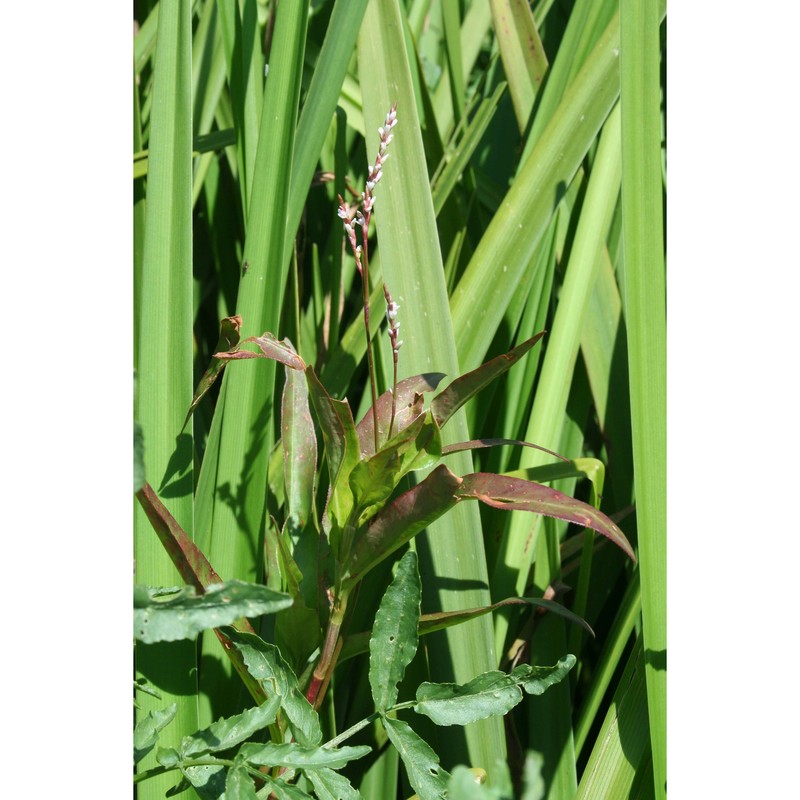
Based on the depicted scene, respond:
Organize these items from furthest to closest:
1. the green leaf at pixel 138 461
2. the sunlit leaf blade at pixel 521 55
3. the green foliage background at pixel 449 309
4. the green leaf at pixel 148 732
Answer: the sunlit leaf blade at pixel 521 55 < the green foliage background at pixel 449 309 < the green leaf at pixel 148 732 < the green leaf at pixel 138 461

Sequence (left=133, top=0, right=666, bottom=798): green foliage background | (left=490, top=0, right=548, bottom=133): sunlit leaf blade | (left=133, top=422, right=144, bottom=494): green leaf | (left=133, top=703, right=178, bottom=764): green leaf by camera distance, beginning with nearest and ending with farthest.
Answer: (left=133, top=422, right=144, bottom=494): green leaf < (left=133, top=703, right=178, bottom=764): green leaf < (left=133, top=0, right=666, bottom=798): green foliage background < (left=490, top=0, right=548, bottom=133): sunlit leaf blade

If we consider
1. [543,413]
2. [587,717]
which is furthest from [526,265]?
[587,717]

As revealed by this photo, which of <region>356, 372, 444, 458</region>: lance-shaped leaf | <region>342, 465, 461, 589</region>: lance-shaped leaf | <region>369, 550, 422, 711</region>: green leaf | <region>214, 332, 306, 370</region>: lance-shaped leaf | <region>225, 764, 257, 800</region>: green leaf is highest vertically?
<region>214, 332, 306, 370</region>: lance-shaped leaf

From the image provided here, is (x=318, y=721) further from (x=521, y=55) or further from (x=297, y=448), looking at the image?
(x=521, y=55)

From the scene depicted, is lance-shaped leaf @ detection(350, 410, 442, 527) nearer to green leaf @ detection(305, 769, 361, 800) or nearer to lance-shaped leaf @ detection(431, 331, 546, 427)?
lance-shaped leaf @ detection(431, 331, 546, 427)

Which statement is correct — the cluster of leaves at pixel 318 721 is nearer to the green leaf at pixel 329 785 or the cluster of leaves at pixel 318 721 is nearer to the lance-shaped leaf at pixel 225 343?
the green leaf at pixel 329 785

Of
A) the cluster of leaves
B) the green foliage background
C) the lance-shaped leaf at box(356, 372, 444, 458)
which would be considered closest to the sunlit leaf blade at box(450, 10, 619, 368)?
the green foliage background

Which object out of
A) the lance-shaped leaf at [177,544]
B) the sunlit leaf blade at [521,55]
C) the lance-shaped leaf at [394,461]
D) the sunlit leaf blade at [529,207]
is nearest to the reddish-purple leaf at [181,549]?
the lance-shaped leaf at [177,544]
